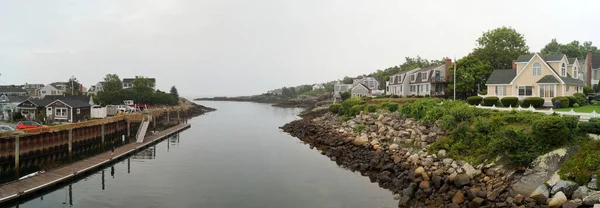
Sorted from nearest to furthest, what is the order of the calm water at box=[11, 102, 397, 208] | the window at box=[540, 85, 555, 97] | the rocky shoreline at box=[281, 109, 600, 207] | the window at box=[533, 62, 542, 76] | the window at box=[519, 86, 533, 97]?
1. the rocky shoreline at box=[281, 109, 600, 207]
2. the calm water at box=[11, 102, 397, 208]
3. the window at box=[540, 85, 555, 97]
4. the window at box=[533, 62, 542, 76]
5. the window at box=[519, 86, 533, 97]

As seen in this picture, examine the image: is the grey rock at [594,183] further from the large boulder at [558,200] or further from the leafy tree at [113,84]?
the leafy tree at [113,84]

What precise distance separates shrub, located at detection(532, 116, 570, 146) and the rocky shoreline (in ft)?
9.51

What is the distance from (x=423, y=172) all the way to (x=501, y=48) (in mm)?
48337

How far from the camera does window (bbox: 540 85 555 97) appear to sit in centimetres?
3925

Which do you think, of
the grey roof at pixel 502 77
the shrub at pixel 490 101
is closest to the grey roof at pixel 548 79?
the grey roof at pixel 502 77

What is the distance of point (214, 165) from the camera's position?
34844mm

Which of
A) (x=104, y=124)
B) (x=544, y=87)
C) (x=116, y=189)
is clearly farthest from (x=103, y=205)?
(x=544, y=87)

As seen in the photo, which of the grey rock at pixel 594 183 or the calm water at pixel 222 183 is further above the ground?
the grey rock at pixel 594 183

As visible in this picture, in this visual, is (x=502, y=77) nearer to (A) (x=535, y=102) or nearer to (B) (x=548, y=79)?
(B) (x=548, y=79)

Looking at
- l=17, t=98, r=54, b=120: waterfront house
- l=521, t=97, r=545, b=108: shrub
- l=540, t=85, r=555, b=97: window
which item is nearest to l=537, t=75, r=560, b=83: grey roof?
l=540, t=85, r=555, b=97: window

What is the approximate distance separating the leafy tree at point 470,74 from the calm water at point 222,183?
91.6ft

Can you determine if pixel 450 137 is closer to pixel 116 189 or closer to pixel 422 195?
pixel 422 195

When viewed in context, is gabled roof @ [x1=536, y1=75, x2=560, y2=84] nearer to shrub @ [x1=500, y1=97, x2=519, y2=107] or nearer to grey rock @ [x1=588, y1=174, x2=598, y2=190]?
shrub @ [x1=500, y1=97, x2=519, y2=107]

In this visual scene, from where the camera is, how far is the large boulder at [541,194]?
58.7 feet
